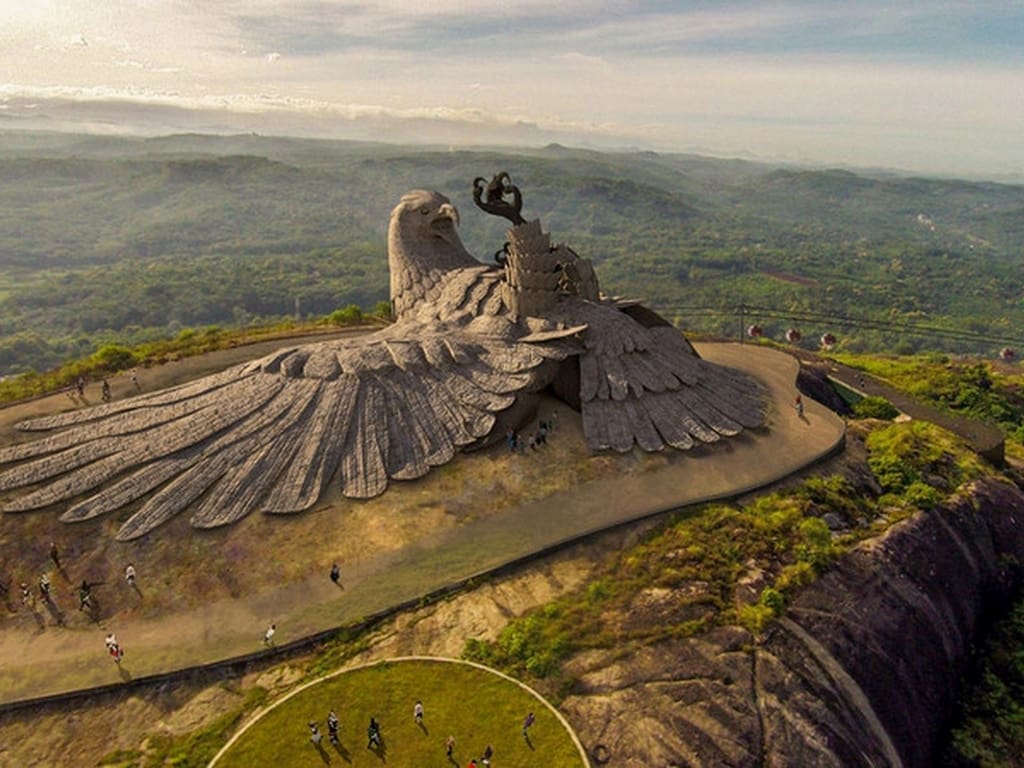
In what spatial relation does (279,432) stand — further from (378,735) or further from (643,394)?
(643,394)

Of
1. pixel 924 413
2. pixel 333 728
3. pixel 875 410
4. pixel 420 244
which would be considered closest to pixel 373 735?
pixel 333 728

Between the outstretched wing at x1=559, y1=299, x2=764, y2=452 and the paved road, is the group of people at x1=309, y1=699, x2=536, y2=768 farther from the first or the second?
the paved road

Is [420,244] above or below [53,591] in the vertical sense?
above

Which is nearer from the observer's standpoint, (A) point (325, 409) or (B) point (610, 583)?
(B) point (610, 583)

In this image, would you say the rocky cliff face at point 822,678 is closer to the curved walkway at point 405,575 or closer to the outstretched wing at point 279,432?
the curved walkway at point 405,575

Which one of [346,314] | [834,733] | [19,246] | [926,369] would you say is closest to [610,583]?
[834,733]

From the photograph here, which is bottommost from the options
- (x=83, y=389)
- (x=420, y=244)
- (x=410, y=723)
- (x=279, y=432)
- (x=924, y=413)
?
(x=410, y=723)

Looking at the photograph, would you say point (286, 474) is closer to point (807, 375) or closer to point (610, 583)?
point (610, 583)
